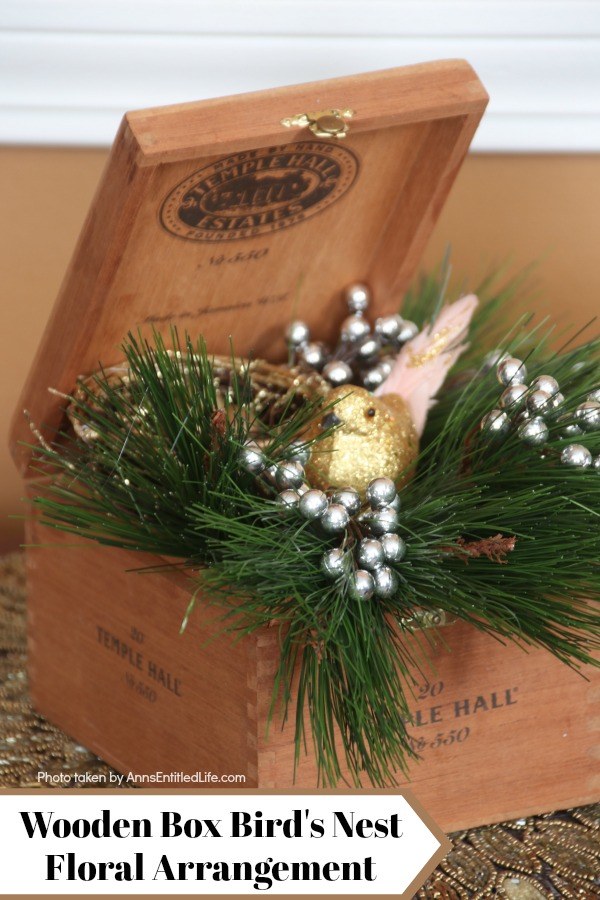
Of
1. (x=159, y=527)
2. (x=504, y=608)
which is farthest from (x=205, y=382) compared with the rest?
(x=504, y=608)

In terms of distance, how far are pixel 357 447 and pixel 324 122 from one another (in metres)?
0.20

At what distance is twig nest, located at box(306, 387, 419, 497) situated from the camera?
0.68 meters

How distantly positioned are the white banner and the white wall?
0.68m

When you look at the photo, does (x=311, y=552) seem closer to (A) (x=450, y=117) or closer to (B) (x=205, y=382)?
(B) (x=205, y=382)

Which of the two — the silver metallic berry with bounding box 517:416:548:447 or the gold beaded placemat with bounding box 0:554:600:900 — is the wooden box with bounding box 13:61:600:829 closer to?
the gold beaded placemat with bounding box 0:554:600:900

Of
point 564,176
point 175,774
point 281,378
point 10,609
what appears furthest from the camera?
point 564,176

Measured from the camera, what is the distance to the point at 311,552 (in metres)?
0.59

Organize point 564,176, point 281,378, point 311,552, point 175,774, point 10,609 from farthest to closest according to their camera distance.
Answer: point 564,176, point 10,609, point 281,378, point 175,774, point 311,552

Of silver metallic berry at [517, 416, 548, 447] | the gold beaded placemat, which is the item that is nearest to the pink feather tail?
silver metallic berry at [517, 416, 548, 447]

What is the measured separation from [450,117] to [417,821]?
0.45 m

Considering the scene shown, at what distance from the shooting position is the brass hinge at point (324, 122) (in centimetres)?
67

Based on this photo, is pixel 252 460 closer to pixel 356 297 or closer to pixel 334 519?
pixel 334 519

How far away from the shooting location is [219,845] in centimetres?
59

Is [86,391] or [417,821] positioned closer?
[417,821]
